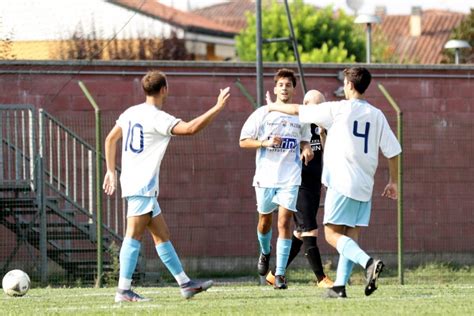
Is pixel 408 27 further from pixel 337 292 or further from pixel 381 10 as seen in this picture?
pixel 337 292

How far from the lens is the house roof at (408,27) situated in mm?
68688

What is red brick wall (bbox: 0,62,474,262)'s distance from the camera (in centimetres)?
1891

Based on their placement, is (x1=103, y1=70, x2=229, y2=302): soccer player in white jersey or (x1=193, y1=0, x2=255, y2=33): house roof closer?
(x1=103, y1=70, x2=229, y2=302): soccer player in white jersey

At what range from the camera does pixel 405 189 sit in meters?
20.3

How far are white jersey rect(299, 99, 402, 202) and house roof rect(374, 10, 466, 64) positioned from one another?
5505cm

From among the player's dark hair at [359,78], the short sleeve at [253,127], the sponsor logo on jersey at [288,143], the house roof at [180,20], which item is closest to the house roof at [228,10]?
the house roof at [180,20]

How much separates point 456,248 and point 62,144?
20.1ft

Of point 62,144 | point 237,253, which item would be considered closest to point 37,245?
point 62,144

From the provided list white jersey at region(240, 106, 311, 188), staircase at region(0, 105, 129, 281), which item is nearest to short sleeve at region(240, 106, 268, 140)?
white jersey at region(240, 106, 311, 188)

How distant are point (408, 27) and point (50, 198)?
6003cm

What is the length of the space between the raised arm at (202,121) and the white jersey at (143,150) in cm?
20

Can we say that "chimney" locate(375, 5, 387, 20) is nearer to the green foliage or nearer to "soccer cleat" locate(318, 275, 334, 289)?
the green foliage

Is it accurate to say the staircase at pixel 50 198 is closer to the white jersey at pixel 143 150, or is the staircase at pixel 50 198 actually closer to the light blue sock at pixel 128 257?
the light blue sock at pixel 128 257

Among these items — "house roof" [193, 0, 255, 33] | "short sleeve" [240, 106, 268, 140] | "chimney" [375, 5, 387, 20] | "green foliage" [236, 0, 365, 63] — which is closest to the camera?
"short sleeve" [240, 106, 268, 140]
